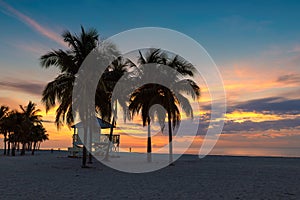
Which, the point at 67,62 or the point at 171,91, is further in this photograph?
the point at 171,91

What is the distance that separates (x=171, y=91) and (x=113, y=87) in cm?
492

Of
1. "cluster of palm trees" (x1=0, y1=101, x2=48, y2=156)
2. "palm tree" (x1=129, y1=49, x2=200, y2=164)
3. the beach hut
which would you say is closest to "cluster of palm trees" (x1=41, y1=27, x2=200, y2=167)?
"palm tree" (x1=129, y1=49, x2=200, y2=164)

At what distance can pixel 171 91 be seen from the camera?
87.6ft

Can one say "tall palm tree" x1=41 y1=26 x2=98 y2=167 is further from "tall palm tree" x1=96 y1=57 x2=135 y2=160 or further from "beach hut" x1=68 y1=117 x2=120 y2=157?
"beach hut" x1=68 y1=117 x2=120 y2=157

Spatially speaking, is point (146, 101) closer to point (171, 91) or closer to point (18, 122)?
point (171, 91)

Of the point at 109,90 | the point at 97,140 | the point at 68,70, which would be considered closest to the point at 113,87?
the point at 109,90

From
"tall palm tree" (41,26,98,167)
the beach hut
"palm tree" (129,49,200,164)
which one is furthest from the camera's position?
the beach hut

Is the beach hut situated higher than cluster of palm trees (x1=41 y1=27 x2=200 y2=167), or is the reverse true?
cluster of palm trees (x1=41 y1=27 x2=200 y2=167)

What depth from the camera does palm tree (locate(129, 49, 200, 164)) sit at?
2662 centimetres

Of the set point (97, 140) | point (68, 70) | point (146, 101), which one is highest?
point (68, 70)

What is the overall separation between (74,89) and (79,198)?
13022 mm

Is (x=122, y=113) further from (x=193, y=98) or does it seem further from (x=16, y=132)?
(x=16, y=132)

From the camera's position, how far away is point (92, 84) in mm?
22328

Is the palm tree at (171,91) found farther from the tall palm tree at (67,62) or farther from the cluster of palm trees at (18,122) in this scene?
the cluster of palm trees at (18,122)
